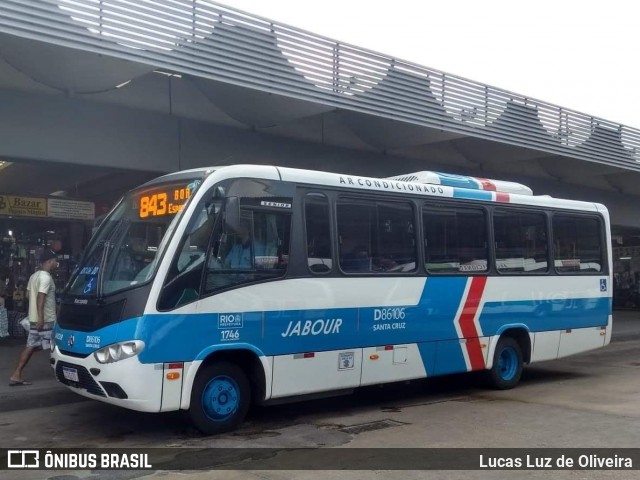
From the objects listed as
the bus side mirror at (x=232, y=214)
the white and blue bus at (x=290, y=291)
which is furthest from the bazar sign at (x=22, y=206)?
the bus side mirror at (x=232, y=214)

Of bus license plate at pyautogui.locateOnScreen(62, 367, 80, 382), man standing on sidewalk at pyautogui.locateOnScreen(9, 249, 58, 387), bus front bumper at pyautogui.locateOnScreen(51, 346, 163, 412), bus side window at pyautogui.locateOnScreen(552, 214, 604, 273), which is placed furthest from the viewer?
bus side window at pyautogui.locateOnScreen(552, 214, 604, 273)

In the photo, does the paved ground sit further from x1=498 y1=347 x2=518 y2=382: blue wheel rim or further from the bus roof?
the bus roof

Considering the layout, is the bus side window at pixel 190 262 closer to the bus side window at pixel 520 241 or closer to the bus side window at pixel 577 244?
the bus side window at pixel 520 241

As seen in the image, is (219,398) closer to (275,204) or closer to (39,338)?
(275,204)

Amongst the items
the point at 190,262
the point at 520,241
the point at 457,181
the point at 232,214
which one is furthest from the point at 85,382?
the point at 520,241

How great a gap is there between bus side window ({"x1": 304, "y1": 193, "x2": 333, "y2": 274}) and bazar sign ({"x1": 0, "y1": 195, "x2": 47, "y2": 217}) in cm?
890

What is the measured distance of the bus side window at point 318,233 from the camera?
8820 millimetres

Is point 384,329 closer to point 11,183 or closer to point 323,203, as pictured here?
point 323,203

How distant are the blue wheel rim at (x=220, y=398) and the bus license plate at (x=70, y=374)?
57.3 inches

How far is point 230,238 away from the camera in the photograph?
26.3ft

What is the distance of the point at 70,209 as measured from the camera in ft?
52.0

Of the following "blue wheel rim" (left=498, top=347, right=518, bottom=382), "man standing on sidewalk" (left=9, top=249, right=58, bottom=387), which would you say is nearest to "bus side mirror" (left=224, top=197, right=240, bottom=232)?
"man standing on sidewalk" (left=9, top=249, right=58, bottom=387)

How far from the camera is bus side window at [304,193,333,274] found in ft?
28.9

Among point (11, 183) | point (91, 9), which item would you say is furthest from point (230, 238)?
point (11, 183)
